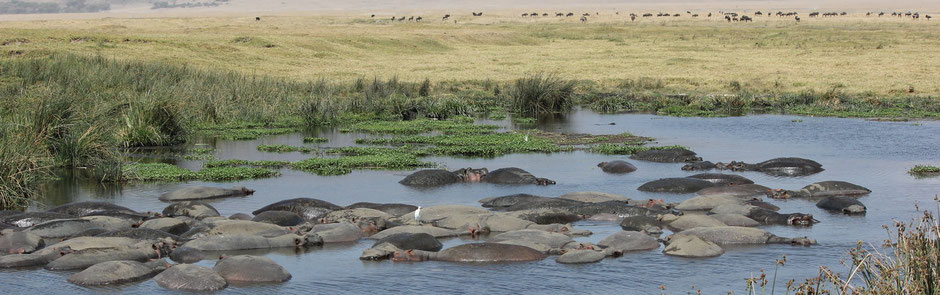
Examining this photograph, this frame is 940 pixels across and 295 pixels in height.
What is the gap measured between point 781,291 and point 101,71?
2357 centimetres

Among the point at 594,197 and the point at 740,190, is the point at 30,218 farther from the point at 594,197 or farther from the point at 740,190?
the point at 740,190

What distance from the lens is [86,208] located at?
13.8 meters

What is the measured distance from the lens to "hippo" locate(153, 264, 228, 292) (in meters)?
9.93

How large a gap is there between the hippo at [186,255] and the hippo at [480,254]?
6.76 feet

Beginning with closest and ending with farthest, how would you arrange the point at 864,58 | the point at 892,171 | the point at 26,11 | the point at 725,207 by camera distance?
the point at 725,207, the point at 892,171, the point at 864,58, the point at 26,11

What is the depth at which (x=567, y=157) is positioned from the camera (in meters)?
20.4

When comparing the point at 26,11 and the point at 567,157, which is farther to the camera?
the point at 26,11

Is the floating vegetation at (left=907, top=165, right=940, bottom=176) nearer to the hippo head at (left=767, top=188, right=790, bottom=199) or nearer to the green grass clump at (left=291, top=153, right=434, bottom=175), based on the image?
the hippo head at (left=767, top=188, right=790, bottom=199)

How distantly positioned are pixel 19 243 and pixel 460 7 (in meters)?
151

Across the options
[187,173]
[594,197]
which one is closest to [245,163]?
[187,173]

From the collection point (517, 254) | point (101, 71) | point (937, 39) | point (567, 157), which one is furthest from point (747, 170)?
point (937, 39)

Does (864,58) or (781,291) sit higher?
(864,58)

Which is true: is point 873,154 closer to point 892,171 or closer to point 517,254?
point 892,171

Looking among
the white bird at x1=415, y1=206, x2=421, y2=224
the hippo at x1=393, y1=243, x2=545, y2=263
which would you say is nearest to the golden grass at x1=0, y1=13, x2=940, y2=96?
the white bird at x1=415, y1=206, x2=421, y2=224
